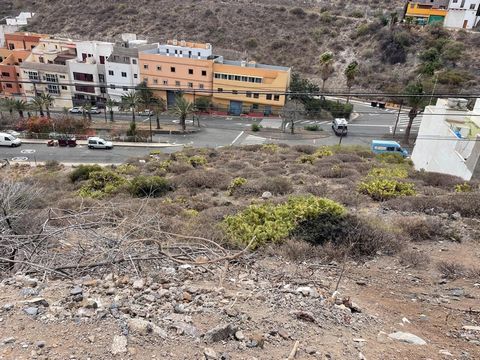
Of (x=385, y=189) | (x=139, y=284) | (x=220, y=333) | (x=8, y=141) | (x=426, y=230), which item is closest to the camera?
(x=220, y=333)

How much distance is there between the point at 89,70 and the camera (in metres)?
44.8

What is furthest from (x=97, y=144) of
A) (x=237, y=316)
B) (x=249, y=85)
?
(x=237, y=316)

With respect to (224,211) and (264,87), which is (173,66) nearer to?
(264,87)

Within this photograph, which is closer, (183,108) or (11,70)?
(183,108)

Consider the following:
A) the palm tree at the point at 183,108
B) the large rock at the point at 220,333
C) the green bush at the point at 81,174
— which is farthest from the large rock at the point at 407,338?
the palm tree at the point at 183,108

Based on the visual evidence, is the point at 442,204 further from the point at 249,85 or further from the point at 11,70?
the point at 11,70

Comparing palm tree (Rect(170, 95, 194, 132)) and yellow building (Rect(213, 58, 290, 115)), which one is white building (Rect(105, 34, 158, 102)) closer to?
palm tree (Rect(170, 95, 194, 132))

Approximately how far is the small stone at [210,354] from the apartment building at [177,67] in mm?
42213

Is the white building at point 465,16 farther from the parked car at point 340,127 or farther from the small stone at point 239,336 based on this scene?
the small stone at point 239,336

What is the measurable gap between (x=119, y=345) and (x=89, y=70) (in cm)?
4693

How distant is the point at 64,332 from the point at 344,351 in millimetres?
3371

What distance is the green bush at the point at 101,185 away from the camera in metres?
14.9

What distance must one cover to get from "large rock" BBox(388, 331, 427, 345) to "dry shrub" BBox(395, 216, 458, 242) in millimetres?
4372

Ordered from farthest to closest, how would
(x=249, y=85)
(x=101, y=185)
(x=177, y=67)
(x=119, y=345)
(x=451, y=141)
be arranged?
(x=177, y=67) < (x=249, y=85) < (x=451, y=141) < (x=101, y=185) < (x=119, y=345)
